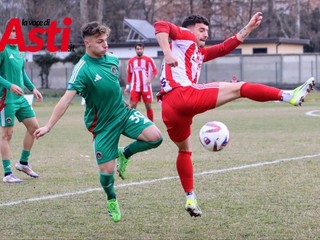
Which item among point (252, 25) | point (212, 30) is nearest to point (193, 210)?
point (252, 25)

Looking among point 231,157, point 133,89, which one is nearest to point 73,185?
point 231,157

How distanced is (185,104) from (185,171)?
0.79m

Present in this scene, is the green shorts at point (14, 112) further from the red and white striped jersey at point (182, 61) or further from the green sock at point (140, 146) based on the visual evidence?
the red and white striped jersey at point (182, 61)

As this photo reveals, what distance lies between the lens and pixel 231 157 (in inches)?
464

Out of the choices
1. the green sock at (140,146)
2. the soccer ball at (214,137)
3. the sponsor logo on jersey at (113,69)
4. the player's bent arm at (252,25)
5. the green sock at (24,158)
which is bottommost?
the green sock at (24,158)

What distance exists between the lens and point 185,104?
6.89 meters

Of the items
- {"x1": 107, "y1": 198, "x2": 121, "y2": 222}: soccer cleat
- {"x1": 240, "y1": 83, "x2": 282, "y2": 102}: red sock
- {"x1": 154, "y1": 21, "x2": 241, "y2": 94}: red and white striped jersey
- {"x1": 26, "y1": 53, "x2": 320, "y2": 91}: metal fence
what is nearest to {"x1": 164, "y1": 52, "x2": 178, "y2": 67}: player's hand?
{"x1": 154, "y1": 21, "x2": 241, "y2": 94}: red and white striped jersey

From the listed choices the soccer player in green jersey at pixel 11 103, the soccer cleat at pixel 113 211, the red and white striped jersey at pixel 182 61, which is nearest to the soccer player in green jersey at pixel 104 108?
the soccer cleat at pixel 113 211

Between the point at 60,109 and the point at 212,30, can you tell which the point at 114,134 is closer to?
the point at 60,109

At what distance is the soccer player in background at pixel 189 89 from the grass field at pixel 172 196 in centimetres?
50

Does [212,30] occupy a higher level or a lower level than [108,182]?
lower

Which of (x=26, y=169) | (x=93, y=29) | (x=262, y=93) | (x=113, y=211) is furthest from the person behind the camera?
(x=26, y=169)

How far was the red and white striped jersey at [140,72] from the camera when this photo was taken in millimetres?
19625

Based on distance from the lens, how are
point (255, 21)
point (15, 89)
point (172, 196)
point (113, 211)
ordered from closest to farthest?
point (113, 211), point (255, 21), point (172, 196), point (15, 89)
